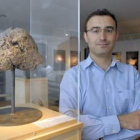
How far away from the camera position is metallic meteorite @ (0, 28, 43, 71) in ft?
2.32

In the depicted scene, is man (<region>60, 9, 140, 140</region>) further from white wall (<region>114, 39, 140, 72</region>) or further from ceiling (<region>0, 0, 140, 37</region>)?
white wall (<region>114, 39, 140, 72</region>)

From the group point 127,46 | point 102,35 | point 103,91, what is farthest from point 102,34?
point 127,46

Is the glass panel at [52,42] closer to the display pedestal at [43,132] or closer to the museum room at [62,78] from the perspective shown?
the museum room at [62,78]

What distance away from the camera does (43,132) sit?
62 cm

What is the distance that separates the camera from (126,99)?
101 cm

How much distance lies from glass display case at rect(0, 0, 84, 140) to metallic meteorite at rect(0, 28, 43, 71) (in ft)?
0.49

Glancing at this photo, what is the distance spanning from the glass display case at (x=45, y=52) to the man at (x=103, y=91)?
11 cm

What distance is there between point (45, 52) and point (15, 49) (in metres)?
0.46

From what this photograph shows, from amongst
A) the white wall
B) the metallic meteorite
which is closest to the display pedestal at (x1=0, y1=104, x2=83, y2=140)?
the metallic meteorite

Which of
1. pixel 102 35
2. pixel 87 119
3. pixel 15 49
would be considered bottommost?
pixel 87 119

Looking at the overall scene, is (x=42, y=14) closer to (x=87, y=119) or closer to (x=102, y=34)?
(x=102, y=34)

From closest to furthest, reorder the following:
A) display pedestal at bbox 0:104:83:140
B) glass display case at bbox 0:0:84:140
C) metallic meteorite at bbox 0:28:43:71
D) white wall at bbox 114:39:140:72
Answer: display pedestal at bbox 0:104:83:140 → metallic meteorite at bbox 0:28:43:71 → glass display case at bbox 0:0:84:140 → white wall at bbox 114:39:140:72

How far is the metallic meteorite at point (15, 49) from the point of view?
708 mm

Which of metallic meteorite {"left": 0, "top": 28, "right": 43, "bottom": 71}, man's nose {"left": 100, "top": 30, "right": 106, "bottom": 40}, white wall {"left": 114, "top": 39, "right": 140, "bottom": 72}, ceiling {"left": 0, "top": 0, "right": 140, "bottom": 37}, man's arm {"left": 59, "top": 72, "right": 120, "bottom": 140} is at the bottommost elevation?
man's arm {"left": 59, "top": 72, "right": 120, "bottom": 140}
